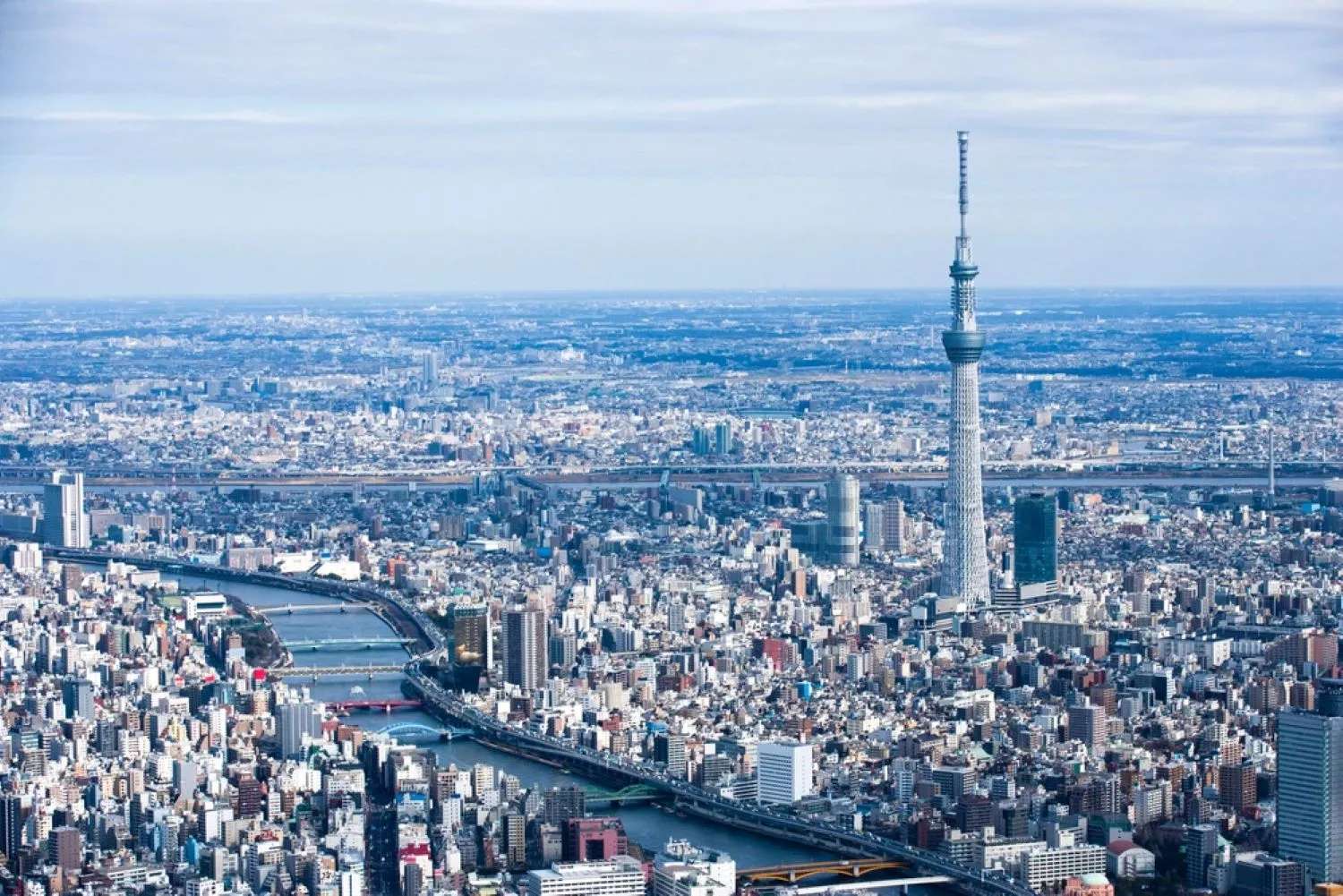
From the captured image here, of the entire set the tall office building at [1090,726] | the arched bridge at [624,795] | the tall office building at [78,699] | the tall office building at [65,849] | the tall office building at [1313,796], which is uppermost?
the tall office building at [1313,796]

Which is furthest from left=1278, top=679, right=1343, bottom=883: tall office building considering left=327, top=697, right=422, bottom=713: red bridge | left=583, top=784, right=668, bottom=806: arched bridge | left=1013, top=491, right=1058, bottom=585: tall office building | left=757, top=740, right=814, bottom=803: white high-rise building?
left=1013, top=491, right=1058, bottom=585: tall office building

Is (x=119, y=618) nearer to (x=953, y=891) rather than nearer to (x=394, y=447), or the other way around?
(x=953, y=891)

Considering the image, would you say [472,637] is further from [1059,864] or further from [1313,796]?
[1313,796]

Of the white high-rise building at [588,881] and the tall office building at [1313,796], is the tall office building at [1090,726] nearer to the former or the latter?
the tall office building at [1313,796]

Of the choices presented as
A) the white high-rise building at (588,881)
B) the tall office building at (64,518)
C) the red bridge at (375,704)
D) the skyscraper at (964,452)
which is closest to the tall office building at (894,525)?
the skyscraper at (964,452)

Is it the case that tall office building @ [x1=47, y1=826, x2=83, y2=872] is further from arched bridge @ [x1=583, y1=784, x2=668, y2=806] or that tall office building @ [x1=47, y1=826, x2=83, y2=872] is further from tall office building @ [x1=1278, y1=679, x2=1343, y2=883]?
tall office building @ [x1=1278, y1=679, x2=1343, y2=883]

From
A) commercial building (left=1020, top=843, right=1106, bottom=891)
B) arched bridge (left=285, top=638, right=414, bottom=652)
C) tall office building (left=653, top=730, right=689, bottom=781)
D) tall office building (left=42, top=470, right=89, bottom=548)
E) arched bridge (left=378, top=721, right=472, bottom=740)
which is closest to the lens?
commercial building (left=1020, top=843, right=1106, bottom=891)
